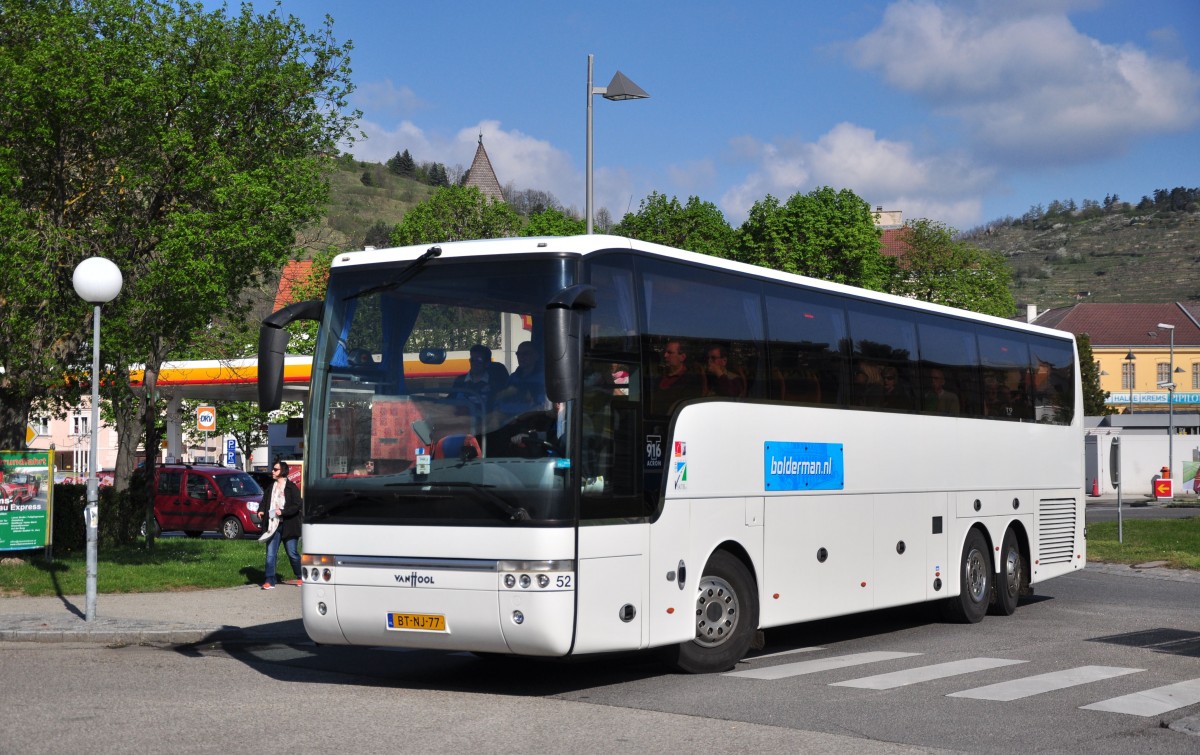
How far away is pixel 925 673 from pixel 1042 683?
1024 mm

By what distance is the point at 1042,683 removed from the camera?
11.3 metres

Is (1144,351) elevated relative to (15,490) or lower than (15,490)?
elevated

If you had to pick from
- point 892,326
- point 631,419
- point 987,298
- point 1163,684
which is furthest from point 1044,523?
point 987,298

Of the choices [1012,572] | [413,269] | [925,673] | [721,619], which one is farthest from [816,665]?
[1012,572]

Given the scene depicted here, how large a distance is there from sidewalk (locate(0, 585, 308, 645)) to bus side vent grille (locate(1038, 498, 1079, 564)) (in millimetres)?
9487

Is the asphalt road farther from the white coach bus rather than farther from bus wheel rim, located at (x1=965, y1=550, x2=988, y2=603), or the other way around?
bus wheel rim, located at (x1=965, y1=550, x2=988, y2=603)

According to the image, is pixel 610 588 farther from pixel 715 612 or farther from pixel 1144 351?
pixel 1144 351

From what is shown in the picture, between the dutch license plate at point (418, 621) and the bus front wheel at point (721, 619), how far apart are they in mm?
2212

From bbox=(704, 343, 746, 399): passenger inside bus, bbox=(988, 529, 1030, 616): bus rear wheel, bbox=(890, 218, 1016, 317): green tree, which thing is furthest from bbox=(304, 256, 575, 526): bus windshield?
bbox=(890, 218, 1016, 317): green tree

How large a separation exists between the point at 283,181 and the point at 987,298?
67955mm

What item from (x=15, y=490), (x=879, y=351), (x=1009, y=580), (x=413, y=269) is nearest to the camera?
(x=413, y=269)

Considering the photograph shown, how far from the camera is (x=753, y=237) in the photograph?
7350cm

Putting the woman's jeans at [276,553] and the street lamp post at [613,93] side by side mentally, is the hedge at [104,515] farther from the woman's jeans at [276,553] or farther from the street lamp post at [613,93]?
the street lamp post at [613,93]

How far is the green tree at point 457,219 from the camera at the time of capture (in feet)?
252
